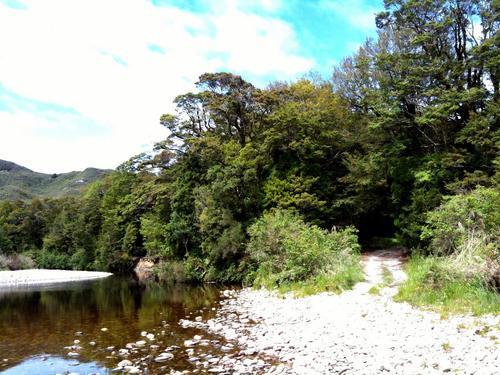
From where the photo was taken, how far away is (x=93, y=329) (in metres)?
15.7

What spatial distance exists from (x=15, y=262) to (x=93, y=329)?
5646 cm

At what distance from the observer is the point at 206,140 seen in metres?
33.9

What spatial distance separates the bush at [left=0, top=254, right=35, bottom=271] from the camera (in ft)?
201

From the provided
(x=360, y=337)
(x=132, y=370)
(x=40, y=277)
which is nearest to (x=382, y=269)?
(x=360, y=337)

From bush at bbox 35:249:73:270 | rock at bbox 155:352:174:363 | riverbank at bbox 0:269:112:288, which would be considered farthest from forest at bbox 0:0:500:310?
bush at bbox 35:249:73:270

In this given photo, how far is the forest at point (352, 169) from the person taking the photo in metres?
17.2

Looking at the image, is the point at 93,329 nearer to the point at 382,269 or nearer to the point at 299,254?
the point at 299,254

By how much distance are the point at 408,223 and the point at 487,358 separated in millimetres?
16844

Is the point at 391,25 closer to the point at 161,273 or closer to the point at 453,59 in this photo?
the point at 453,59

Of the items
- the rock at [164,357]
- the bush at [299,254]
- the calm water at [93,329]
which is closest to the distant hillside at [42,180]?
the calm water at [93,329]

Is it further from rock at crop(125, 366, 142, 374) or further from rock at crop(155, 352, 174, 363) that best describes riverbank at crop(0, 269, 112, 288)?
rock at crop(125, 366, 142, 374)

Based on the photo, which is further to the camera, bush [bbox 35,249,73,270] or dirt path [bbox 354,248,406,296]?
bush [bbox 35,249,73,270]

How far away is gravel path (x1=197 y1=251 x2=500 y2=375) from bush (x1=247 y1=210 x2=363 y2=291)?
2.07 meters

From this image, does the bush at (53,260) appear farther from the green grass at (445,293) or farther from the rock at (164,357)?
the green grass at (445,293)
